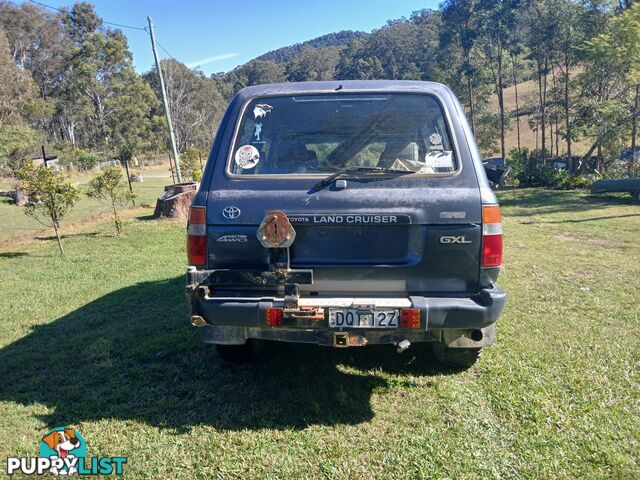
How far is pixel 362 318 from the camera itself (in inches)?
102

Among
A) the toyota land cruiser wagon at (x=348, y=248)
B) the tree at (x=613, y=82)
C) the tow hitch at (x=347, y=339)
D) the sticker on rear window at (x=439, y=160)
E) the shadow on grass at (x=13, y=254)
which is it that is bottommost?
the shadow on grass at (x=13, y=254)

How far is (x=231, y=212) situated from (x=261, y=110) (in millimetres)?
796

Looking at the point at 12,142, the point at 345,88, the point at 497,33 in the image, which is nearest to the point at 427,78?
the point at 497,33

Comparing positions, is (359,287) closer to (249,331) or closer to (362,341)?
(362,341)

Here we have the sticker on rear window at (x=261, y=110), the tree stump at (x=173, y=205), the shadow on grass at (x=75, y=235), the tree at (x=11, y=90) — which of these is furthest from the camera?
the tree at (x=11, y=90)

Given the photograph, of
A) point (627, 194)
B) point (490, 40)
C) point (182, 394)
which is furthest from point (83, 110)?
point (182, 394)

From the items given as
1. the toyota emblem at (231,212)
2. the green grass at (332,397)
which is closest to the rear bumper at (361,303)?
the toyota emblem at (231,212)

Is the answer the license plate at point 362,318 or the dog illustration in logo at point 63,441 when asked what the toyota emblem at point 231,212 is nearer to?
the license plate at point 362,318

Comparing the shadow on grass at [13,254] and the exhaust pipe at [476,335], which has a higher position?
the exhaust pipe at [476,335]

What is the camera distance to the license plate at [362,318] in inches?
101

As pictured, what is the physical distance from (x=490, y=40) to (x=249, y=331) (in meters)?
32.9

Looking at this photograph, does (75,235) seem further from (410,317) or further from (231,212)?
(410,317)

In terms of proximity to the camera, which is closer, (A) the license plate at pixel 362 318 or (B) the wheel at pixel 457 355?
(A) the license plate at pixel 362 318

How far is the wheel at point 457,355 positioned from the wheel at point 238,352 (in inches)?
53.0
